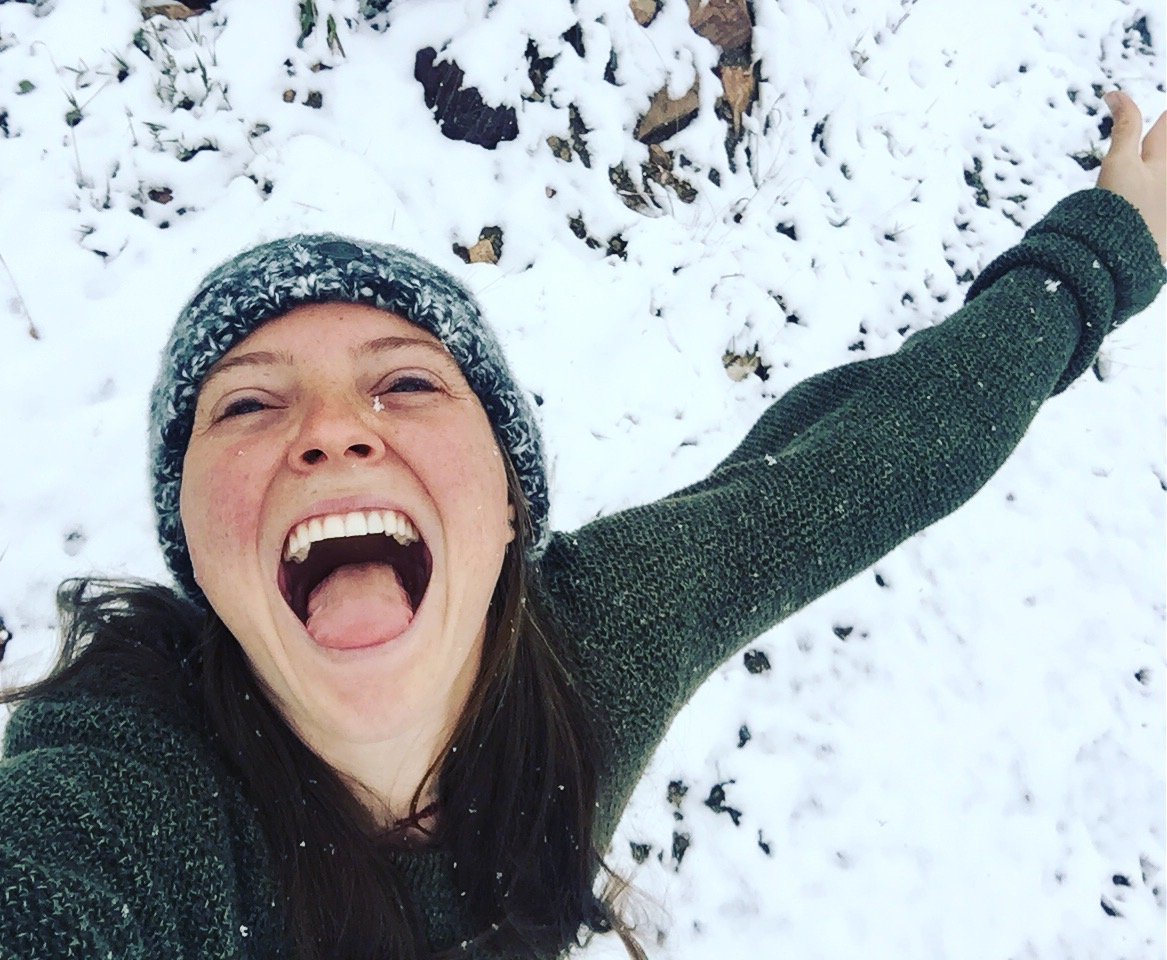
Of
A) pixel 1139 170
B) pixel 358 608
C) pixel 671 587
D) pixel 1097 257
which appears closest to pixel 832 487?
pixel 671 587

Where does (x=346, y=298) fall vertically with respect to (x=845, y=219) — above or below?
below

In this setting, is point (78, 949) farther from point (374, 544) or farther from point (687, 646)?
point (687, 646)

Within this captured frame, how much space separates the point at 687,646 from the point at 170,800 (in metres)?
0.95

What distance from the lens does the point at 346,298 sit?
1.28 meters

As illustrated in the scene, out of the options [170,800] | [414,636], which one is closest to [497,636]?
[414,636]

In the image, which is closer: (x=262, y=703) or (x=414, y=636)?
(x=414, y=636)

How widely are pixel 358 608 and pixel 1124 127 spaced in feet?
7.58

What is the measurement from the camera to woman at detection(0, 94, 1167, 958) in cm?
112

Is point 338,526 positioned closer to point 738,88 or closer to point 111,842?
point 111,842

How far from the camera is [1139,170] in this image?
203 centimetres

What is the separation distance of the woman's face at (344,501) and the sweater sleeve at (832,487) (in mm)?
395

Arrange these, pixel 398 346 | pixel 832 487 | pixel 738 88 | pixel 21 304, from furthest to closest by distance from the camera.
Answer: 1. pixel 738 88
2. pixel 21 304
3. pixel 832 487
4. pixel 398 346

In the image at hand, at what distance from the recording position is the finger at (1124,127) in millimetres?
2066

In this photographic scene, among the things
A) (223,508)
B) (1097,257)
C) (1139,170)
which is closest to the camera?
(223,508)
